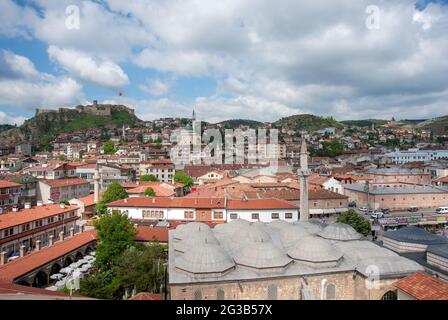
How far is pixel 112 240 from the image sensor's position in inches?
805

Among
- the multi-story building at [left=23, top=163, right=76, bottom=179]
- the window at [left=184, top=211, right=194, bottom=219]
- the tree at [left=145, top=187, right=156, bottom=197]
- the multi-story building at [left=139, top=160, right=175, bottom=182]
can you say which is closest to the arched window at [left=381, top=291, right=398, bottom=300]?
the window at [left=184, top=211, right=194, bottom=219]

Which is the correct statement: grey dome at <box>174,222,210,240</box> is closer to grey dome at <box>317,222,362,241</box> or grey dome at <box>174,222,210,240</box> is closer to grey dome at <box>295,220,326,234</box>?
grey dome at <box>295,220,326,234</box>

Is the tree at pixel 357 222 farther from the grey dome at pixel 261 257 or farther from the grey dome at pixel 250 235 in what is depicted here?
the grey dome at pixel 261 257

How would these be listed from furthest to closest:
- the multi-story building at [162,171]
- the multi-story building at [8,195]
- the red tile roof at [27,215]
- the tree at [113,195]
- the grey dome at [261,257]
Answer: the multi-story building at [162,171] → the tree at [113,195] → the multi-story building at [8,195] → the red tile roof at [27,215] → the grey dome at [261,257]

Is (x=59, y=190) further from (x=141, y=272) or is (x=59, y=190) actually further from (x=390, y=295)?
(x=390, y=295)

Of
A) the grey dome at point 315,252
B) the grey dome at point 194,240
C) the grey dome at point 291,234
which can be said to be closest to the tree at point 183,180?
the grey dome at point 291,234

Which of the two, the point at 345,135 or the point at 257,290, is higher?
the point at 345,135

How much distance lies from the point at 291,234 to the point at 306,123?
159917mm

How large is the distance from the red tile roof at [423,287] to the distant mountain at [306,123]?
496ft

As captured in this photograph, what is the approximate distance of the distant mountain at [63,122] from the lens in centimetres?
12043
